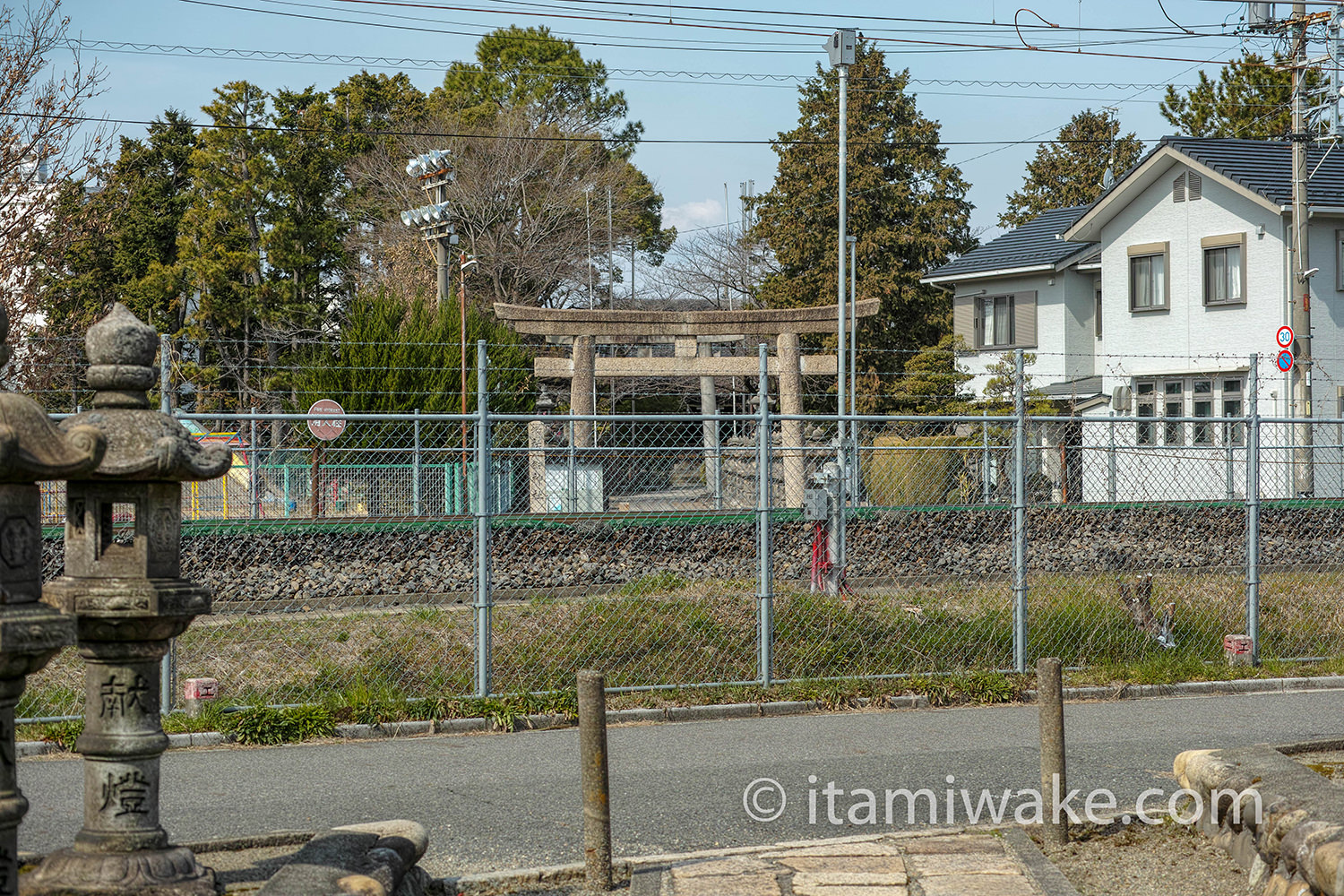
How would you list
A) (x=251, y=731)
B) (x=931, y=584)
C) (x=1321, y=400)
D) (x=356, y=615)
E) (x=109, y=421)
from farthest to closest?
(x=1321, y=400), (x=931, y=584), (x=356, y=615), (x=251, y=731), (x=109, y=421)

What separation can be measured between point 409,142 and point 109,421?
4158 cm

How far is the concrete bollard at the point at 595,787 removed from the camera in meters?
5.35

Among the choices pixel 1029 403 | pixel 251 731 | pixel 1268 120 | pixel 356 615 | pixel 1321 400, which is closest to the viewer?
pixel 251 731

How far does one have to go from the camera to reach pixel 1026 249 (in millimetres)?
37500

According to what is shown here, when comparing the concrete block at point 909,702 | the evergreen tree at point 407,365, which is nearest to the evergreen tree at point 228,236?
the evergreen tree at point 407,365

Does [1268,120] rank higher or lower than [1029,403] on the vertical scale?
higher

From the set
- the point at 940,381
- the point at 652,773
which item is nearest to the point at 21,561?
the point at 652,773

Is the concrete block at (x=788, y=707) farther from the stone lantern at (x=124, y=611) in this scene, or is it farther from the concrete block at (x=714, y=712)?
the stone lantern at (x=124, y=611)

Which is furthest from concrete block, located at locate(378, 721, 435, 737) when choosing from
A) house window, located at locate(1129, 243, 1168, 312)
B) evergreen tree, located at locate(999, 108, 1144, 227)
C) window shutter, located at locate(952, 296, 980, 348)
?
evergreen tree, located at locate(999, 108, 1144, 227)

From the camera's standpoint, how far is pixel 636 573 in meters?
14.8

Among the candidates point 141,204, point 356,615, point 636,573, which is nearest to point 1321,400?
point 636,573

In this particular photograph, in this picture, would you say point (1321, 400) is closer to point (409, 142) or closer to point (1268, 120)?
point (1268, 120)

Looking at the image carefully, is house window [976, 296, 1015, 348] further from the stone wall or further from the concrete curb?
the concrete curb

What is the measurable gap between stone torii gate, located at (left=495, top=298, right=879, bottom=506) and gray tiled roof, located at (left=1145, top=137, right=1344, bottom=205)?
12.0 metres
